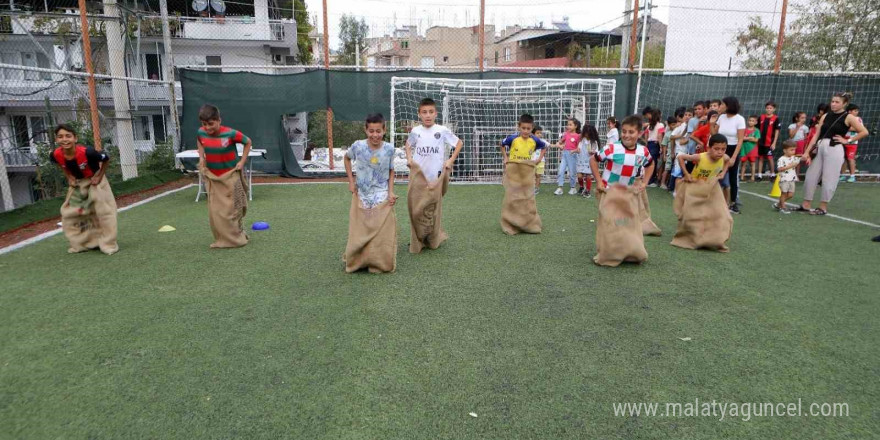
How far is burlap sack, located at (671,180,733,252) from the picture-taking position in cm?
574

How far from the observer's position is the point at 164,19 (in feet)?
36.9

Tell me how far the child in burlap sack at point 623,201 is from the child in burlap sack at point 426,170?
160 centimetres

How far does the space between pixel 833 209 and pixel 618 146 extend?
5560 mm

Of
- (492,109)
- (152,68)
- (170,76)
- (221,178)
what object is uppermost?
(152,68)

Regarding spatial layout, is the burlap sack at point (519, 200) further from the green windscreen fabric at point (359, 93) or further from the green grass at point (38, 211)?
the green grass at point (38, 211)

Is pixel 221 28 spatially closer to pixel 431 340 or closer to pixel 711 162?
pixel 711 162

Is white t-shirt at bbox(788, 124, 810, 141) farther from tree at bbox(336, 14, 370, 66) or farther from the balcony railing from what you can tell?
tree at bbox(336, 14, 370, 66)

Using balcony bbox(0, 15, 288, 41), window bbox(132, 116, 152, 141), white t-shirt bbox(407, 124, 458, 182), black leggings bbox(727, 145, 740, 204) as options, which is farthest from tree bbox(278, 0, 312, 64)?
white t-shirt bbox(407, 124, 458, 182)

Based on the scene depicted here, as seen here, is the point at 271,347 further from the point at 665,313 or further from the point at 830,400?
the point at 830,400

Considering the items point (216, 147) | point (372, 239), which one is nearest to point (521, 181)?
point (372, 239)

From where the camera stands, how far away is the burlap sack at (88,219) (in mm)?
5617

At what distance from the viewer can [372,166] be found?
502 cm

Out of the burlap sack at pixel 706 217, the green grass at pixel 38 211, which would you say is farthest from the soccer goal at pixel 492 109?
the burlap sack at pixel 706 217

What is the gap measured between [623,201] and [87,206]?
5.63 metres
